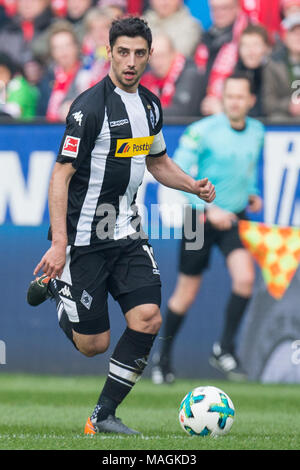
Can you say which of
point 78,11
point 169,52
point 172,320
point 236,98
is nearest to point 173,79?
point 169,52

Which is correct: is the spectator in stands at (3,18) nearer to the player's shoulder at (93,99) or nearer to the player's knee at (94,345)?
the player's shoulder at (93,99)

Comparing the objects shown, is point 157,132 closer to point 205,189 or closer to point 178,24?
point 205,189

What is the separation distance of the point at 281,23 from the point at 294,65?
2.92 ft

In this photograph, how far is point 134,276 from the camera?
6.24 metres

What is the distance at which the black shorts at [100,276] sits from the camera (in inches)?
246

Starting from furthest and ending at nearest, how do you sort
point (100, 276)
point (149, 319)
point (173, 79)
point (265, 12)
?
point (265, 12), point (173, 79), point (100, 276), point (149, 319)

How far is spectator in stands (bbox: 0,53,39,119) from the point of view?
12227 mm

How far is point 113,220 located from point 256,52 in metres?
5.16

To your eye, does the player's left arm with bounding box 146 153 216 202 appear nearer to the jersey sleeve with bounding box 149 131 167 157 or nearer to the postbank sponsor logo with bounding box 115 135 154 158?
the jersey sleeve with bounding box 149 131 167 157

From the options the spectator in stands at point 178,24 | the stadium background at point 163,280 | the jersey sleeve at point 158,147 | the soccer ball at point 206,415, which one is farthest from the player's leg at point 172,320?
the soccer ball at point 206,415

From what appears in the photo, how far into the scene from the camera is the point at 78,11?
1284 centimetres

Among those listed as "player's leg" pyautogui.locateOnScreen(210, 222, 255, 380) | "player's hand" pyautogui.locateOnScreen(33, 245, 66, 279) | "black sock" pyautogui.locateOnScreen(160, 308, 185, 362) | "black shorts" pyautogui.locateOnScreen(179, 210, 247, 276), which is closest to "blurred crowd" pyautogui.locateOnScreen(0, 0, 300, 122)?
"black shorts" pyautogui.locateOnScreen(179, 210, 247, 276)

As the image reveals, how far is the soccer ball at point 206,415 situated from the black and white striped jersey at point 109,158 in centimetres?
114

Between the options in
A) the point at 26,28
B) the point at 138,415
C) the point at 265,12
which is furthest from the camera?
the point at 26,28
